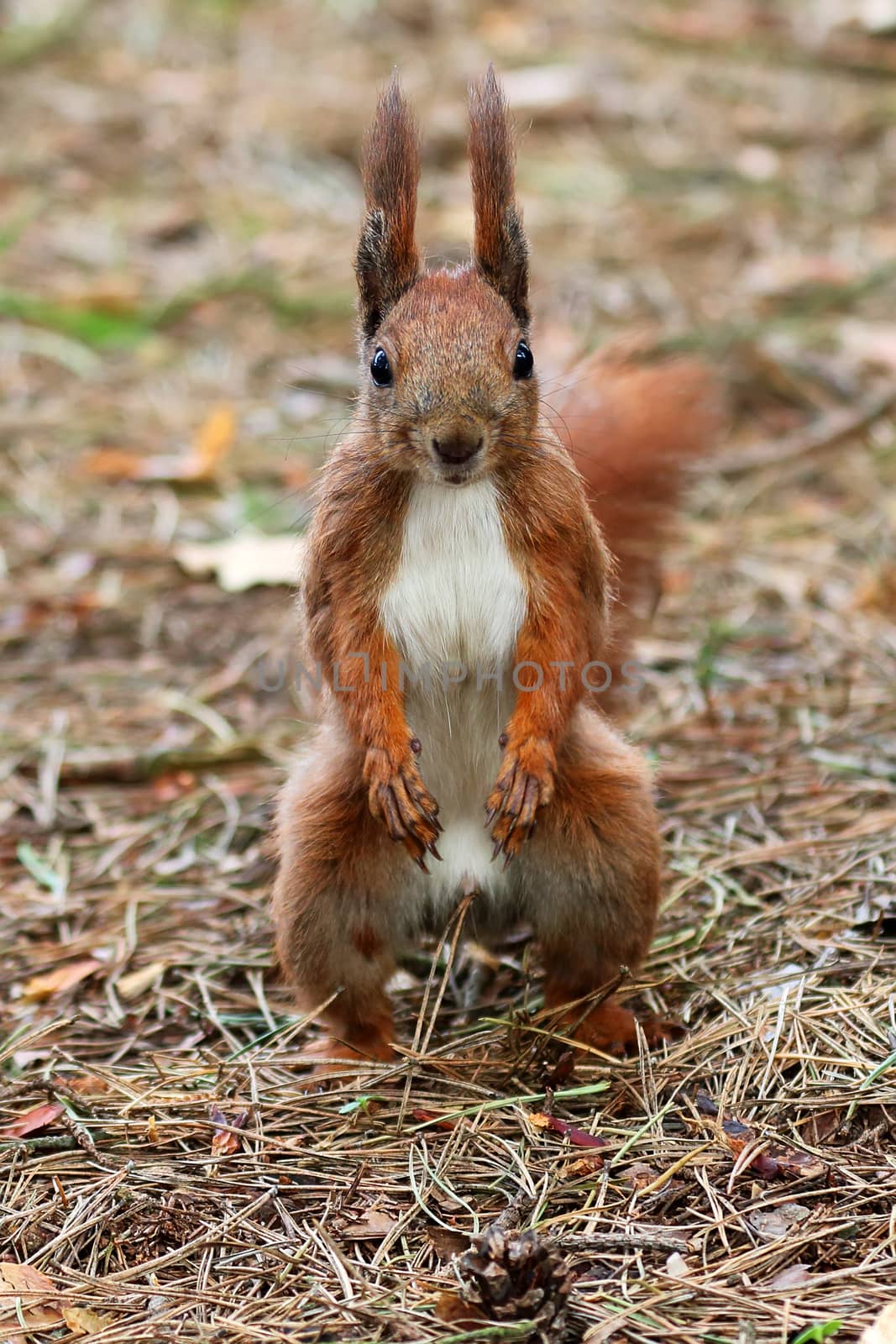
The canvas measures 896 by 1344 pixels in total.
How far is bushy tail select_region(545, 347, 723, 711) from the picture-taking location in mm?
2854

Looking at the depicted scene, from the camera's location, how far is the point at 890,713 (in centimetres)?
332

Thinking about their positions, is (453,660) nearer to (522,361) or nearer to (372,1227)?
(522,361)

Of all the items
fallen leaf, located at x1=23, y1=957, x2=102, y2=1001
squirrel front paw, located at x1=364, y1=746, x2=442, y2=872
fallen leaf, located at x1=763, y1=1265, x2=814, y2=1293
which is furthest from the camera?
fallen leaf, located at x1=23, y1=957, x2=102, y2=1001

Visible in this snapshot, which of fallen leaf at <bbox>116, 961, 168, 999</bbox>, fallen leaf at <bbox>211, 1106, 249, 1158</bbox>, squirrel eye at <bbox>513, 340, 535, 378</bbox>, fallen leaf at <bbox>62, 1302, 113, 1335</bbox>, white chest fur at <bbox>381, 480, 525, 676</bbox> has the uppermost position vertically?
squirrel eye at <bbox>513, 340, 535, 378</bbox>

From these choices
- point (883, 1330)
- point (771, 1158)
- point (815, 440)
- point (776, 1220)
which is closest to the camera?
point (883, 1330)

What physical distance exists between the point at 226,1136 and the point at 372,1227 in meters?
0.30

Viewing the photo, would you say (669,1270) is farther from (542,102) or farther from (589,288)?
(542,102)

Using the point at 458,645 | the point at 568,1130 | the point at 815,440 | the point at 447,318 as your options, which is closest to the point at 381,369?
the point at 447,318

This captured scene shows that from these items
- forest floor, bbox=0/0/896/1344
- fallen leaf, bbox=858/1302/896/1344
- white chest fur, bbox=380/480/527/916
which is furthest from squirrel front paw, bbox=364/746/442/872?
fallen leaf, bbox=858/1302/896/1344

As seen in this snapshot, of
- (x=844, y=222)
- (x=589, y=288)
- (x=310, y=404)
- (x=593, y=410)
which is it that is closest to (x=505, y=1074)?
(x=593, y=410)

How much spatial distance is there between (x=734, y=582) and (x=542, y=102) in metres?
3.31

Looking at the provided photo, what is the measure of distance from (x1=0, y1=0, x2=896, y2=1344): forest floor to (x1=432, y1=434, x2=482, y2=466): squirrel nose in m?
0.81

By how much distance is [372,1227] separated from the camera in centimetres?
205

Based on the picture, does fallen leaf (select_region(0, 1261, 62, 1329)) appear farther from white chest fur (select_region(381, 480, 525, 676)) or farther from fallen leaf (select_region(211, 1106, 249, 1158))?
white chest fur (select_region(381, 480, 525, 676))
